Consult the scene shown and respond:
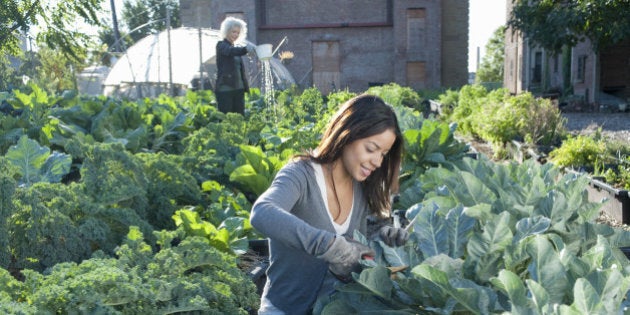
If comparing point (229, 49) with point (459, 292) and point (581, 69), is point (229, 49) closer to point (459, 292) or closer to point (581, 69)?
point (459, 292)

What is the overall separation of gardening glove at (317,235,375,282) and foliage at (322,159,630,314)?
0.05 meters

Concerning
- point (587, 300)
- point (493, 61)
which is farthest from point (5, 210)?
point (493, 61)

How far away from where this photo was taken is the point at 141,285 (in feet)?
8.11

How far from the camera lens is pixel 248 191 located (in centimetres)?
593

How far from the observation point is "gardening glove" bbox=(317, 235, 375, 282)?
2420 mm

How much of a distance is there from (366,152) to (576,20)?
61.1ft

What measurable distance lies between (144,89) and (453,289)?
26.6 metres

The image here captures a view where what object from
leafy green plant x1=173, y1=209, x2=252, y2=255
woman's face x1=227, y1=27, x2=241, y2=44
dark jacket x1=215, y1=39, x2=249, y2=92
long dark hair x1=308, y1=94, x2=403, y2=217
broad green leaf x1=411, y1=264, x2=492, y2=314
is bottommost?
leafy green plant x1=173, y1=209, x2=252, y2=255

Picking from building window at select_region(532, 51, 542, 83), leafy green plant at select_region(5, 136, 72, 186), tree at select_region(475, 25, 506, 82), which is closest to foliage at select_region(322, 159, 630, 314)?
leafy green plant at select_region(5, 136, 72, 186)

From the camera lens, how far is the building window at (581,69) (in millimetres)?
26953

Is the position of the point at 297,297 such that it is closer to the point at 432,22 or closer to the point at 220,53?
the point at 220,53

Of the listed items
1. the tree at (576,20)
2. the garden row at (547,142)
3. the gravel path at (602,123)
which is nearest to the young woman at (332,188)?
the garden row at (547,142)

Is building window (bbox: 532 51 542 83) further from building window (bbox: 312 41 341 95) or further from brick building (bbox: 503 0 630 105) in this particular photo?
building window (bbox: 312 41 341 95)

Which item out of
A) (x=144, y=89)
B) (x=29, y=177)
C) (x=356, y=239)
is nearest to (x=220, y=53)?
(x=29, y=177)
